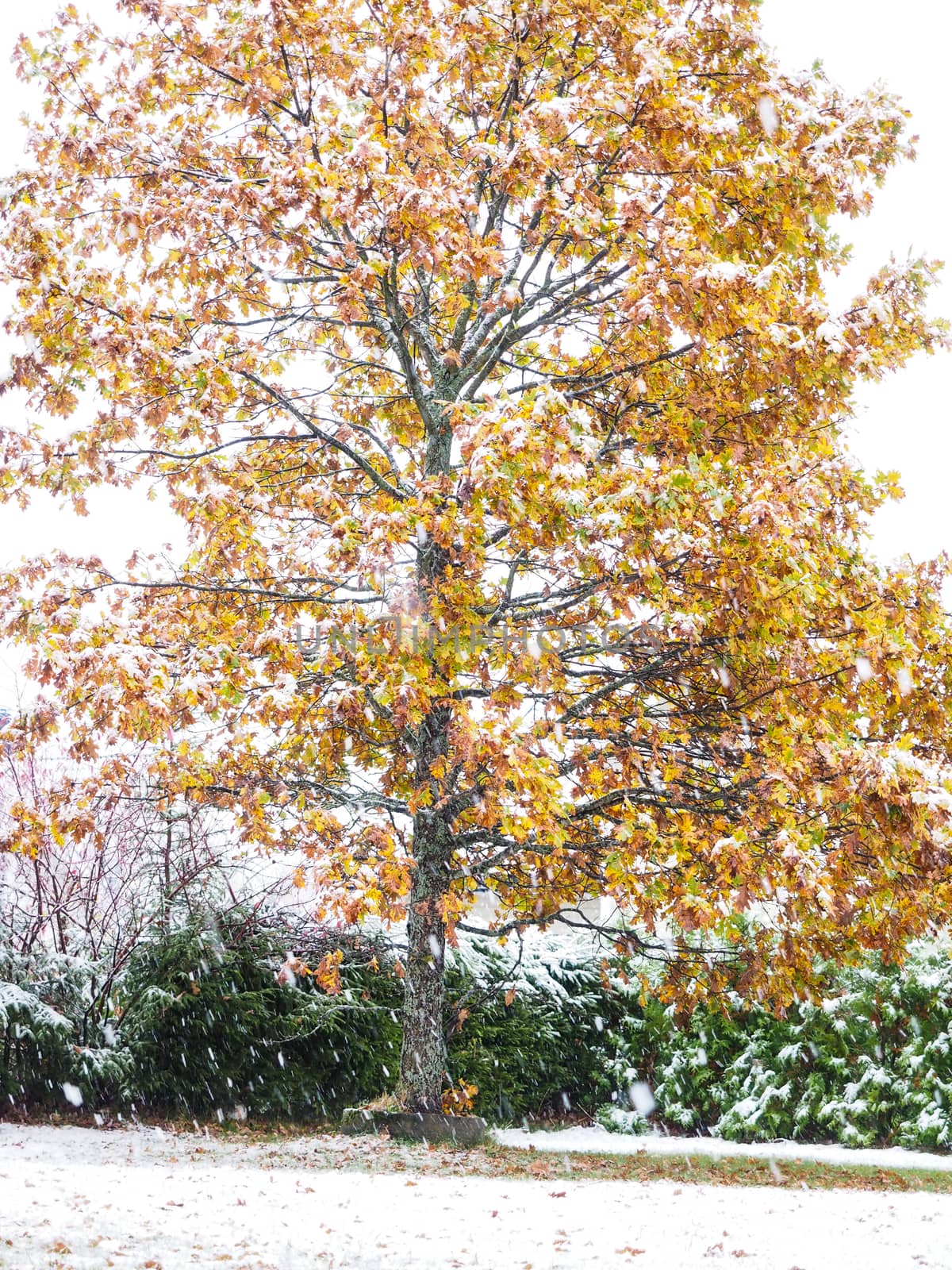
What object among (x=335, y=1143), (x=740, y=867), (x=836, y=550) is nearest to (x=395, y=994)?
(x=335, y=1143)

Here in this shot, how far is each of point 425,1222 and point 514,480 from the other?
3370 millimetres

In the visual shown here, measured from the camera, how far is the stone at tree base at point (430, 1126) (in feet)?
23.3

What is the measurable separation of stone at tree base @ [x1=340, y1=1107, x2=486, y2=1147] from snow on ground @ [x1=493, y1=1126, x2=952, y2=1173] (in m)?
0.63

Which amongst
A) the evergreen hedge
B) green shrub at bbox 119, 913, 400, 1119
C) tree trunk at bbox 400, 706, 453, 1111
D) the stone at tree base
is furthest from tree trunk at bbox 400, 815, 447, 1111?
green shrub at bbox 119, 913, 400, 1119

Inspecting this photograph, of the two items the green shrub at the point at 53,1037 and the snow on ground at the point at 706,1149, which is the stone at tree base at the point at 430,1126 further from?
the green shrub at the point at 53,1037

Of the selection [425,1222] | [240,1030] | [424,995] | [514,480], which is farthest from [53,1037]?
[514,480]

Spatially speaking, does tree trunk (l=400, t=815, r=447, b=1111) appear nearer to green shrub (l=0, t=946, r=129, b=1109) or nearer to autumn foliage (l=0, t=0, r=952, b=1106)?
autumn foliage (l=0, t=0, r=952, b=1106)

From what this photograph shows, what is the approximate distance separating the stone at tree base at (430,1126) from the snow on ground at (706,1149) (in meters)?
0.63

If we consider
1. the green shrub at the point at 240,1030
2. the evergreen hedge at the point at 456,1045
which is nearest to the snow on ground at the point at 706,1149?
the evergreen hedge at the point at 456,1045

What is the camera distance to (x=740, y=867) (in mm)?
5316

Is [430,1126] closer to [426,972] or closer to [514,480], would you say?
[426,972]

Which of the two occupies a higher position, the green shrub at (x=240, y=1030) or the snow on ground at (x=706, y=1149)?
the green shrub at (x=240, y=1030)

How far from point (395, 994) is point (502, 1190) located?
427cm

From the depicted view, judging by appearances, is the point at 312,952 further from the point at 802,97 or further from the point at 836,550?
the point at 802,97
